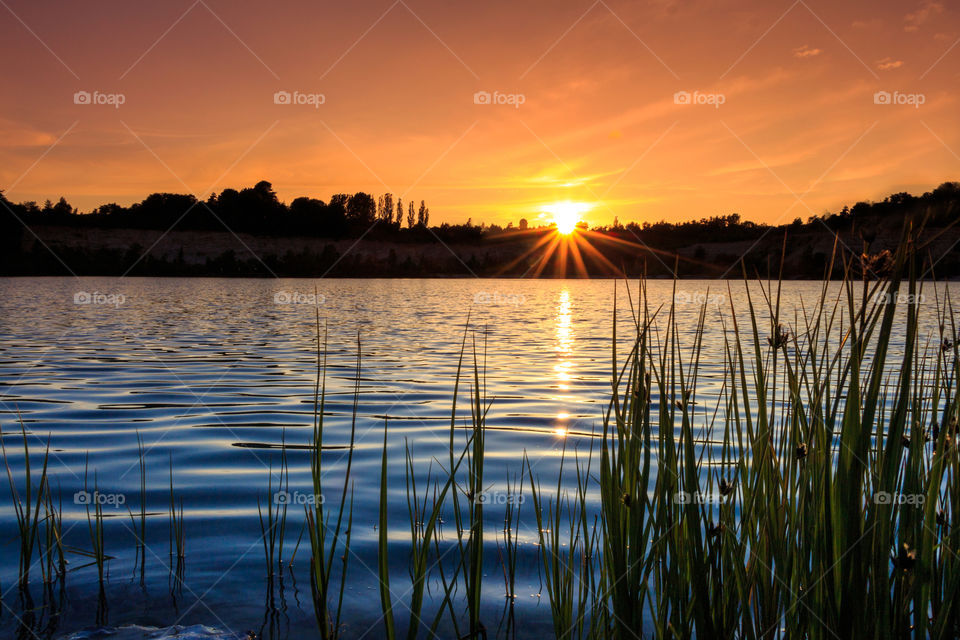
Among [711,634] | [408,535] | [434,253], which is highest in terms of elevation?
[434,253]

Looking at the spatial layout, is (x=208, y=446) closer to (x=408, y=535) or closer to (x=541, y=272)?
(x=408, y=535)

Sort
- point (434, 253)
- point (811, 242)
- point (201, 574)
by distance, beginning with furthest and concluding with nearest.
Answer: point (434, 253) → point (811, 242) → point (201, 574)

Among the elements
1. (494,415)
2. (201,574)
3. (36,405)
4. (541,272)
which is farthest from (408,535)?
(541,272)

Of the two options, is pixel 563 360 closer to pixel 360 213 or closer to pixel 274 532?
pixel 274 532

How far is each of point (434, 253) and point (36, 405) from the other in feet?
247

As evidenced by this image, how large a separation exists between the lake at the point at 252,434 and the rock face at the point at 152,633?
0.09 m

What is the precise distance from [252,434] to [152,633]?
3.98m

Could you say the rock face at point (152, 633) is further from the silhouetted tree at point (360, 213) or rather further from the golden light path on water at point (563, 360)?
the silhouetted tree at point (360, 213)

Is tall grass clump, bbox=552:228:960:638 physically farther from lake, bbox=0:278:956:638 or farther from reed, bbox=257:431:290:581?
reed, bbox=257:431:290:581

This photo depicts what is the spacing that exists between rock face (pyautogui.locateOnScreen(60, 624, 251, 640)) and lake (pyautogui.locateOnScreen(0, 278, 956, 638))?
9 cm

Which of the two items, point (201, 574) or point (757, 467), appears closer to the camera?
point (757, 467)

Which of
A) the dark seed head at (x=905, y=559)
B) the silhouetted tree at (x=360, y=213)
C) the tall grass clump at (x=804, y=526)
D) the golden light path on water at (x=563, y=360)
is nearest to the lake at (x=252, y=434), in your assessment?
the golden light path on water at (x=563, y=360)

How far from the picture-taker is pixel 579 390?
916cm

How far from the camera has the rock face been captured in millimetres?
2695
